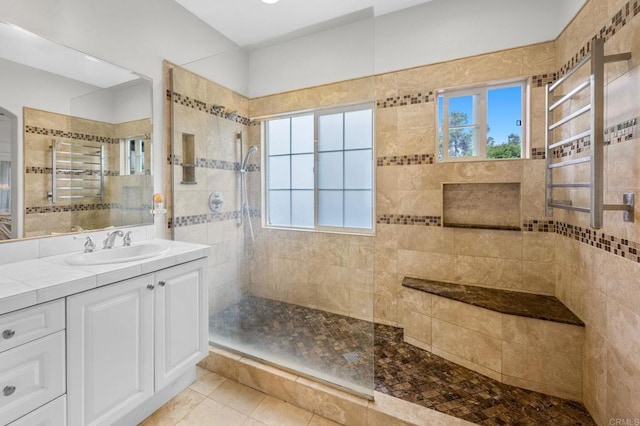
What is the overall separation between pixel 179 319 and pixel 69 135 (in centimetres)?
120

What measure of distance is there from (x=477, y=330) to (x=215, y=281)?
1.93m

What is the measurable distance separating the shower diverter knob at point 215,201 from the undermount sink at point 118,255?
576mm

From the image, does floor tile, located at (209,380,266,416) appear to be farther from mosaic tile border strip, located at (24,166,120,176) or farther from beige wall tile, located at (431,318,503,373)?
mosaic tile border strip, located at (24,166,120,176)

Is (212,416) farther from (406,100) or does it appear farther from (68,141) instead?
(406,100)

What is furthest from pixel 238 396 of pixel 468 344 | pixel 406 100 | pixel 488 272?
pixel 406 100

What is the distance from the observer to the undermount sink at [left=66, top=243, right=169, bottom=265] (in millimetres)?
1302

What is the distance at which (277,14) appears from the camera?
89.0 inches

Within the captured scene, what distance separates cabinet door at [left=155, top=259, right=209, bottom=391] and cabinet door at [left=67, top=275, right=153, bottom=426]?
55 millimetres

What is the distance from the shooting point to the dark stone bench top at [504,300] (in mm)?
1671

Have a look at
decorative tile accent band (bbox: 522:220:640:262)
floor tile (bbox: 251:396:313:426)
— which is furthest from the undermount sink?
decorative tile accent band (bbox: 522:220:640:262)

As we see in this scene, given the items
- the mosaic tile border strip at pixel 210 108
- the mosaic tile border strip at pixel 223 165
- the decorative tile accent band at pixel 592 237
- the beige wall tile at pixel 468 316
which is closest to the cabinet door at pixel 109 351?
the mosaic tile border strip at pixel 223 165

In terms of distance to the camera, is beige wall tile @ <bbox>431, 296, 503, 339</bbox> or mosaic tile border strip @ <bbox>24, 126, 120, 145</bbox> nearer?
mosaic tile border strip @ <bbox>24, 126, 120, 145</bbox>

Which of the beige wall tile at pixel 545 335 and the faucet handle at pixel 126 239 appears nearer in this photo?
the beige wall tile at pixel 545 335

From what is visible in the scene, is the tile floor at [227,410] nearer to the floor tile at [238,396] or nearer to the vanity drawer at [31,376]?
the floor tile at [238,396]
